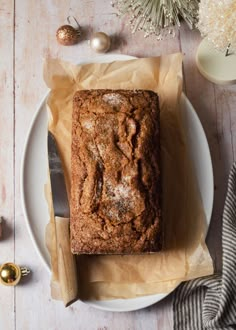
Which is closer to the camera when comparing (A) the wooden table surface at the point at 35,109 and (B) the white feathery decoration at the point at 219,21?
(B) the white feathery decoration at the point at 219,21

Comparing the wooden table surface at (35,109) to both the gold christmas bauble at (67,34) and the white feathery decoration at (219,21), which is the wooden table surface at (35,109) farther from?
the white feathery decoration at (219,21)

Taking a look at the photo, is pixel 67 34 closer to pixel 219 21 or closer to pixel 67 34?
pixel 67 34

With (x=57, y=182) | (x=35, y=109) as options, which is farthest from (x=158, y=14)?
(x=57, y=182)

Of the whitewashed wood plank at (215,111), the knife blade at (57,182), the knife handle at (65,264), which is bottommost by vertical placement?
the knife handle at (65,264)

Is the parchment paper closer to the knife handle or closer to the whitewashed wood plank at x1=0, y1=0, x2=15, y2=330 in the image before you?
the knife handle

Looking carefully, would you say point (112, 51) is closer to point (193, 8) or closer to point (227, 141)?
point (193, 8)

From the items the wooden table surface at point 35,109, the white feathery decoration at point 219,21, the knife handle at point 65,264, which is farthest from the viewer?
the wooden table surface at point 35,109

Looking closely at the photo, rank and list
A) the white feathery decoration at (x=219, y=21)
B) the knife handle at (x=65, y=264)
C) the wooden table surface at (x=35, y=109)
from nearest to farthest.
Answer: the white feathery decoration at (x=219, y=21), the knife handle at (x=65, y=264), the wooden table surface at (x=35, y=109)

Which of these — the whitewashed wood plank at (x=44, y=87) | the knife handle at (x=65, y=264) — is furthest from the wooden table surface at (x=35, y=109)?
the knife handle at (x=65, y=264)
